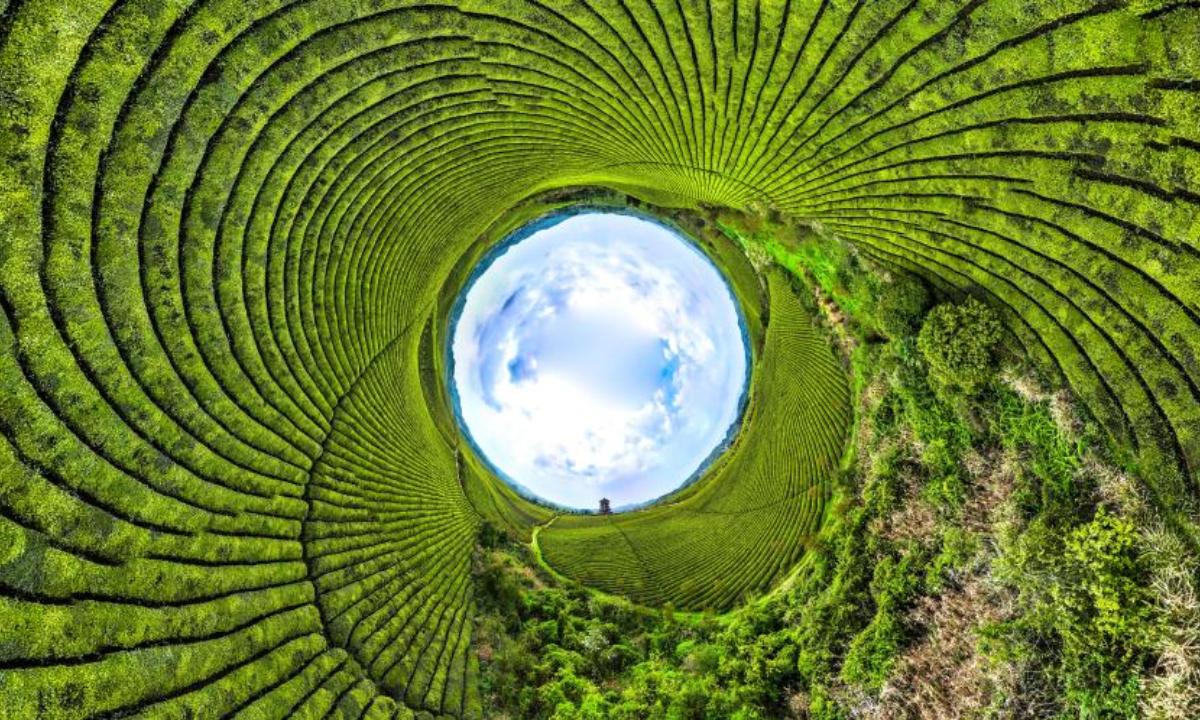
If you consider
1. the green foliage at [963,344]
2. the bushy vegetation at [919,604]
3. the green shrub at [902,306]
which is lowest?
the bushy vegetation at [919,604]

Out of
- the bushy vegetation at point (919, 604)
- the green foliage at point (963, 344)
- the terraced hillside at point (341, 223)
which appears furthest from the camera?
the green foliage at point (963, 344)

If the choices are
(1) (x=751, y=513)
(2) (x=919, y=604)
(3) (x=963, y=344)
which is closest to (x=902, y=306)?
(3) (x=963, y=344)

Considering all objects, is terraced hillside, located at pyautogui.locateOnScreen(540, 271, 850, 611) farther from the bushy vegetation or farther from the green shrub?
the green shrub

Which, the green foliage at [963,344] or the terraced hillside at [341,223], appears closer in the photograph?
the terraced hillside at [341,223]

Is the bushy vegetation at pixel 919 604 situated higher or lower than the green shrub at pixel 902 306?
lower

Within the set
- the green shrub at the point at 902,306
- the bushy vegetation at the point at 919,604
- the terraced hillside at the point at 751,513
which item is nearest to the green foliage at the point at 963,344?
the bushy vegetation at the point at 919,604

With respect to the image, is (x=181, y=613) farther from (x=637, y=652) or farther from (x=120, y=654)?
(x=637, y=652)

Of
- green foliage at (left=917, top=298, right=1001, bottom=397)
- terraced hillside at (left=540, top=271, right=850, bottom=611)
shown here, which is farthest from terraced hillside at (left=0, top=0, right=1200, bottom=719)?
terraced hillside at (left=540, top=271, right=850, bottom=611)

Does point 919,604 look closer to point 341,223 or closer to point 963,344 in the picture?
point 963,344

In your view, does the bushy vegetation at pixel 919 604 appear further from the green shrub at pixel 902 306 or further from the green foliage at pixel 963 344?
the green shrub at pixel 902 306
